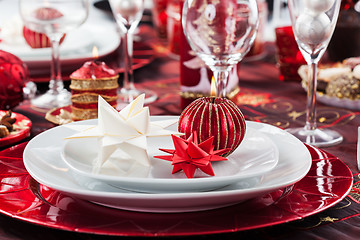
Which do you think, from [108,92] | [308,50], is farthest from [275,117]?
[108,92]

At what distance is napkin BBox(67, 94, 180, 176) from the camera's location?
44 cm

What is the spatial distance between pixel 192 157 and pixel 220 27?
19cm

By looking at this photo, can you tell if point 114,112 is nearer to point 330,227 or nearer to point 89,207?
point 89,207

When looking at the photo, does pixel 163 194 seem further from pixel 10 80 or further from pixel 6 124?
pixel 10 80

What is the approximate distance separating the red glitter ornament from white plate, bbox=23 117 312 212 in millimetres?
30

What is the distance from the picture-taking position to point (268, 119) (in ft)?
2.49

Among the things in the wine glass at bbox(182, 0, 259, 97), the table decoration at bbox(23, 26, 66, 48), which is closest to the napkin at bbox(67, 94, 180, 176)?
the wine glass at bbox(182, 0, 259, 97)

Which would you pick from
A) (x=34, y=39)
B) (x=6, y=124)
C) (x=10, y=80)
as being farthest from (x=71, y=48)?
(x=6, y=124)

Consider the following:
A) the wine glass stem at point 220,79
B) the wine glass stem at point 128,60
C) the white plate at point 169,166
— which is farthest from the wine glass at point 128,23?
the white plate at point 169,166

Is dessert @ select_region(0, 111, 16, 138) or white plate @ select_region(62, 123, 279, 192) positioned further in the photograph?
dessert @ select_region(0, 111, 16, 138)

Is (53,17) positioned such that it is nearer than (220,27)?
No

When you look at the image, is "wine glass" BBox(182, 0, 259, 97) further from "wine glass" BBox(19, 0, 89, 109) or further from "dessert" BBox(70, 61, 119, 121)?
"wine glass" BBox(19, 0, 89, 109)

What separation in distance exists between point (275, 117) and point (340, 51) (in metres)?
0.33

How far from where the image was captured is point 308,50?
653 millimetres
